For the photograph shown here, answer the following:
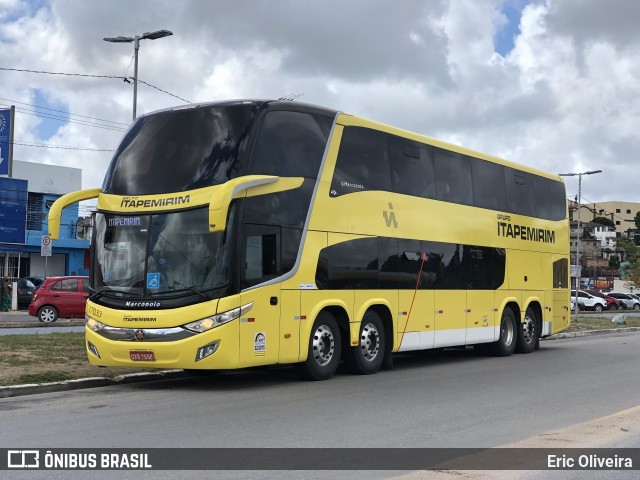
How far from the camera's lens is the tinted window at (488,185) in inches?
722

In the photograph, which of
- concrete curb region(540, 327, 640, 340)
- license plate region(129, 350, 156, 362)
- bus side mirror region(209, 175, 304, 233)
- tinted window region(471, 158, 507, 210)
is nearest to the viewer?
bus side mirror region(209, 175, 304, 233)

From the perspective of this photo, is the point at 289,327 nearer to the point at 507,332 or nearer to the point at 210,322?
the point at 210,322

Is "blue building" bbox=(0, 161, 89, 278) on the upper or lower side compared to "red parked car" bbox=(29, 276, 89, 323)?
upper

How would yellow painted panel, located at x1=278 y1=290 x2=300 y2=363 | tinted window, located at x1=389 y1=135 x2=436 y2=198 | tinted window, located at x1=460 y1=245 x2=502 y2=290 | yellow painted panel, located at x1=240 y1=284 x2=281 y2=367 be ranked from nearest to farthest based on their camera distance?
1. yellow painted panel, located at x1=240 y1=284 x2=281 y2=367
2. yellow painted panel, located at x1=278 y1=290 x2=300 y2=363
3. tinted window, located at x1=389 y1=135 x2=436 y2=198
4. tinted window, located at x1=460 y1=245 x2=502 y2=290

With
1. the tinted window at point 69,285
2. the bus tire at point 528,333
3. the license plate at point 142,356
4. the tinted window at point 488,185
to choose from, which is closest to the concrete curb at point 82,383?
the license plate at point 142,356

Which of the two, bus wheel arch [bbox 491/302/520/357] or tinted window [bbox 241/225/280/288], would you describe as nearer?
tinted window [bbox 241/225/280/288]

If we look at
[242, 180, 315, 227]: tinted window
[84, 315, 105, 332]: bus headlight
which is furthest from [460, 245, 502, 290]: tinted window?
[84, 315, 105, 332]: bus headlight

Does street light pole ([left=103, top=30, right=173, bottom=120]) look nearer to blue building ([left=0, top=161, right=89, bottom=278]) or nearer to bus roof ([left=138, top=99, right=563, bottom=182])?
bus roof ([left=138, top=99, right=563, bottom=182])

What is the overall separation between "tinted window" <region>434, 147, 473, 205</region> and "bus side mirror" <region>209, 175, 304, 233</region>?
470 cm

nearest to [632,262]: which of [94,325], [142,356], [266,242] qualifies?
[266,242]

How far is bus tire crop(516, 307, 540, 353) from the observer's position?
20.2m

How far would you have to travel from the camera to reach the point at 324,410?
10.2 meters

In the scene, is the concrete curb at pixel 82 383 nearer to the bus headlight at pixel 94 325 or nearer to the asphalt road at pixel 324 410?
the asphalt road at pixel 324 410

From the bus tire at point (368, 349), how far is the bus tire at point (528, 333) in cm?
638
